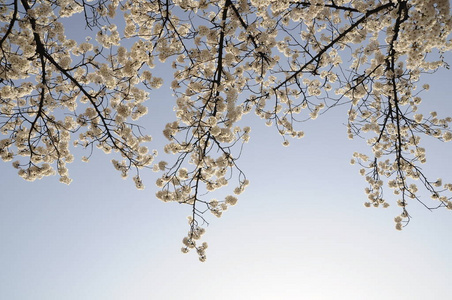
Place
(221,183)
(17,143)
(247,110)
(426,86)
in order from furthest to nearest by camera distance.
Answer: (426,86)
(247,110)
(221,183)
(17,143)

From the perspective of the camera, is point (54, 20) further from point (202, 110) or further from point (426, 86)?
point (426, 86)

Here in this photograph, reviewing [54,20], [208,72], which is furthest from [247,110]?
[54,20]

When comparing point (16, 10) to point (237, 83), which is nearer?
point (16, 10)

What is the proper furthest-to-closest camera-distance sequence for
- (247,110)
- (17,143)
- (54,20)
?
1. (247,110)
2. (17,143)
3. (54,20)

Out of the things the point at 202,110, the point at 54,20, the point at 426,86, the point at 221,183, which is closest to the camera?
the point at 54,20

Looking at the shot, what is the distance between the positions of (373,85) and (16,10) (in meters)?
5.25

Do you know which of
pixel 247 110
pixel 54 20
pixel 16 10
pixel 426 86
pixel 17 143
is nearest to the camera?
pixel 16 10

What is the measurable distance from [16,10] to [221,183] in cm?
359

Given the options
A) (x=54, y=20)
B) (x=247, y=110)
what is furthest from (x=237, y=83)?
(x=54, y=20)

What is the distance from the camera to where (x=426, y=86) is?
641 centimetres

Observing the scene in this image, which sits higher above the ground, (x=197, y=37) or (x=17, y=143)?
(x=197, y=37)

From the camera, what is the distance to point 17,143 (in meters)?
4.59

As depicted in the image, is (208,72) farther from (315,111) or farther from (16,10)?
(315,111)

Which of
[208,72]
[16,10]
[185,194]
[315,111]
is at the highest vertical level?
[315,111]
